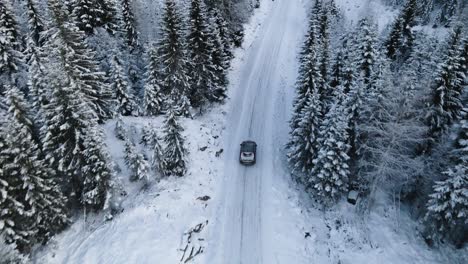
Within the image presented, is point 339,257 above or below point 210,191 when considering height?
below

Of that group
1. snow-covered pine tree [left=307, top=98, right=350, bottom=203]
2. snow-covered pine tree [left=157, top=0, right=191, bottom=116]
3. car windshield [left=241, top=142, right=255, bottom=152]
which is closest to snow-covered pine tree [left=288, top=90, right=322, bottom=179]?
snow-covered pine tree [left=307, top=98, right=350, bottom=203]

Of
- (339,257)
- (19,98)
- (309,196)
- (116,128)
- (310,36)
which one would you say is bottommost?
(339,257)

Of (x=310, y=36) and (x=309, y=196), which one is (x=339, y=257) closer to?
(x=309, y=196)

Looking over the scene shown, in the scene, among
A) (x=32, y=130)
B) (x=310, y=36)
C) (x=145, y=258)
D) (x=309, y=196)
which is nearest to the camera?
(x=145, y=258)

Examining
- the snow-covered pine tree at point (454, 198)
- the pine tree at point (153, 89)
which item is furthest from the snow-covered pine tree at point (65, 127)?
the snow-covered pine tree at point (454, 198)

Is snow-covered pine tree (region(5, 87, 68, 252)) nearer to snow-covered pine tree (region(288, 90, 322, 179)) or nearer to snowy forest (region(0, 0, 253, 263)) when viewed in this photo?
snowy forest (region(0, 0, 253, 263))

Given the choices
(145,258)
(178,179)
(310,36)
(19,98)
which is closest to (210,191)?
(178,179)

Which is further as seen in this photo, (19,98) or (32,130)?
(32,130)
